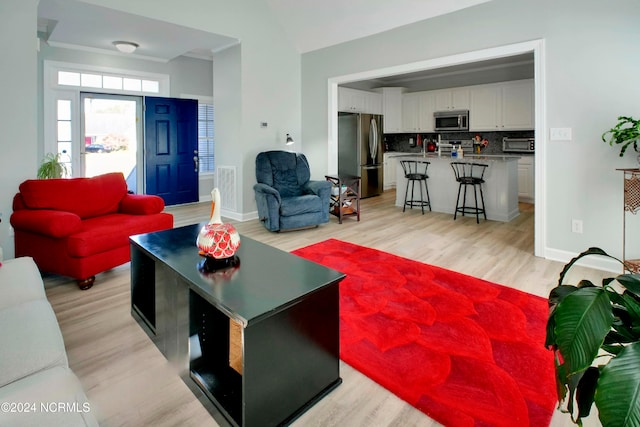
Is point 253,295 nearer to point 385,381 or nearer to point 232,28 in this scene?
point 385,381

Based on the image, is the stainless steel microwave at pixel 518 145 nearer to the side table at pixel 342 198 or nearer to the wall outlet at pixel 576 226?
the side table at pixel 342 198

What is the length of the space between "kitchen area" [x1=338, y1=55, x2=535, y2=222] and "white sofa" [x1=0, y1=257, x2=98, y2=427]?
18.5ft

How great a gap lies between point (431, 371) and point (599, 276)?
2.34 m

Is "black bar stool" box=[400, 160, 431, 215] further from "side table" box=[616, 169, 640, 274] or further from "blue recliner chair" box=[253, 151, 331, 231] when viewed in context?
"side table" box=[616, 169, 640, 274]

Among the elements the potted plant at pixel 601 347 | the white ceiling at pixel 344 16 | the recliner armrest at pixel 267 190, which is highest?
the white ceiling at pixel 344 16

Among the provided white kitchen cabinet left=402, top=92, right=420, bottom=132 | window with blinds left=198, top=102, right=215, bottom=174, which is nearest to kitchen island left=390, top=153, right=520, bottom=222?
white kitchen cabinet left=402, top=92, right=420, bottom=132

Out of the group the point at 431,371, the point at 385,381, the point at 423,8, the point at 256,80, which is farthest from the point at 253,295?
the point at 256,80

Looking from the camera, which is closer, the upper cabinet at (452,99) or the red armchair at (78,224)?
the red armchair at (78,224)

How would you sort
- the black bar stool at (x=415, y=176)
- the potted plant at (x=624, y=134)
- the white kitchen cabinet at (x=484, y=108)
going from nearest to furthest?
the potted plant at (x=624, y=134) < the black bar stool at (x=415, y=176) < the white kitchen cabinet at (x=484, y=108)

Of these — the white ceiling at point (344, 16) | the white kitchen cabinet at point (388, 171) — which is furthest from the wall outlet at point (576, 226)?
the white kitchen cabinet at point (388, 171)

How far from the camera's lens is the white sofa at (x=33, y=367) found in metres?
0.91

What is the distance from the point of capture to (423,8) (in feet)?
14.6

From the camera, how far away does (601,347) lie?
2.55 ft

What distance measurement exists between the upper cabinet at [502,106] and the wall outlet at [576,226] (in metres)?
4.16
